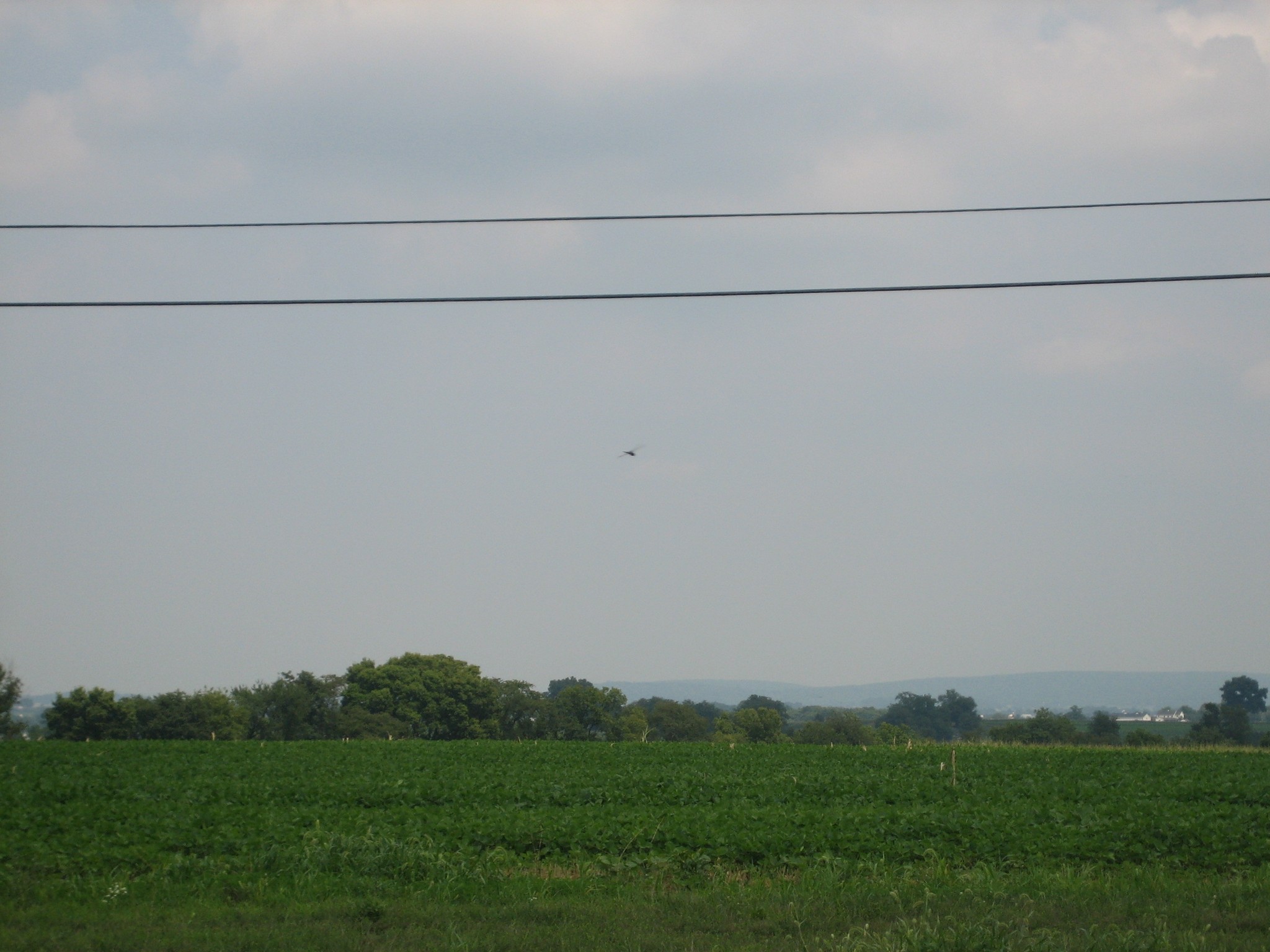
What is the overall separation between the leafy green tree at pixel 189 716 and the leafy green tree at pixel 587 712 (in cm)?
2032

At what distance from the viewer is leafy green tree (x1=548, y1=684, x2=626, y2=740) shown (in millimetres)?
58875

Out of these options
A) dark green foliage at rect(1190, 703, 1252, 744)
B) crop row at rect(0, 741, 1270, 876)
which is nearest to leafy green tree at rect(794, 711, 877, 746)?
crop row at rect(0, 741, 1270, 876)

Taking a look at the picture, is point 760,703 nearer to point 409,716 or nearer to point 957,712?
point 957,712

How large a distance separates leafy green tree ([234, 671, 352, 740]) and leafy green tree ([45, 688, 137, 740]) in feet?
29.7

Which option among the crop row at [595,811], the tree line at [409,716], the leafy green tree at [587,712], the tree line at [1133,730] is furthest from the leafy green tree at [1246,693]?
the crop row at [595,811]

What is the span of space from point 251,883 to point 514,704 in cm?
5422

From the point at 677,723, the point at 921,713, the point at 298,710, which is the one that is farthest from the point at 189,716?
the point at 921,713

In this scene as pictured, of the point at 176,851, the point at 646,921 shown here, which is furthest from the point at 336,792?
the point at 646,921

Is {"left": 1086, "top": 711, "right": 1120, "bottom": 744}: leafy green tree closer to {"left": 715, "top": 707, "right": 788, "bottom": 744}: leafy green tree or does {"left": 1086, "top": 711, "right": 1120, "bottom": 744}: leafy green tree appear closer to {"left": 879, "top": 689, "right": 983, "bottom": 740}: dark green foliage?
{"left": 879, "top": 689, "right": 983, "bottom": 740}: dark green foliage

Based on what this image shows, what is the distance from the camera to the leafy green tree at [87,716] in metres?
49.2

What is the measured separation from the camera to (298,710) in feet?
204

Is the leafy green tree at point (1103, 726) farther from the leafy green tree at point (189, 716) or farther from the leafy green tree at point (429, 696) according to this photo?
the leafy green tree at point (189, 716)

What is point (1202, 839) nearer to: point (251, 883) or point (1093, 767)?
point (1093, 767)

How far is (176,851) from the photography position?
12.0 meters
